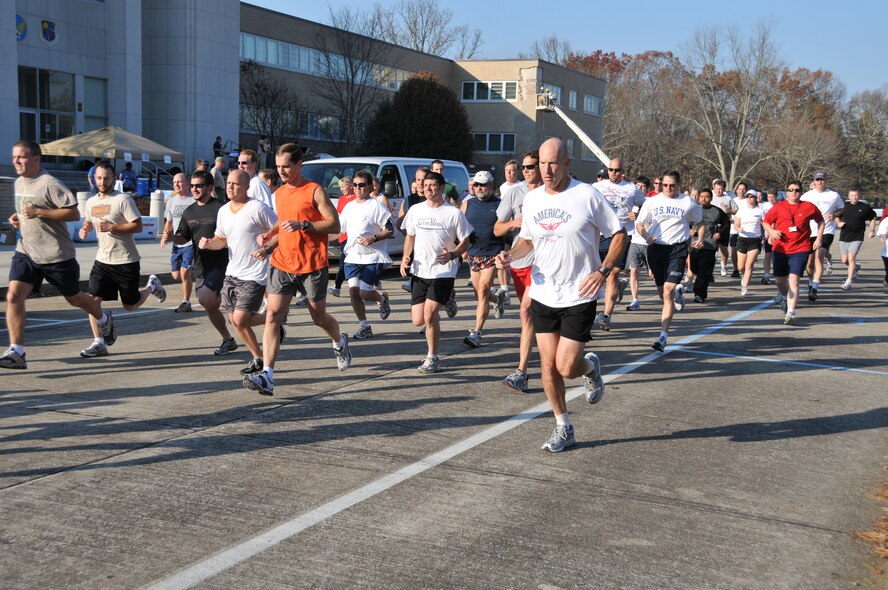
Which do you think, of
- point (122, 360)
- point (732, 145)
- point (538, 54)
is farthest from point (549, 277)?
point (538, 54)

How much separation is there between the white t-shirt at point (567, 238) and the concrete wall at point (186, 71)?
33.9 m

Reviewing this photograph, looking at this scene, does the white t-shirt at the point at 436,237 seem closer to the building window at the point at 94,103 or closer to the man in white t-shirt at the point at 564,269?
the man in white t-shirt at the point at 564,269

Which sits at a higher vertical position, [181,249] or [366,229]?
[366,229]

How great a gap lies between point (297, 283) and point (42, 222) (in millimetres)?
2604

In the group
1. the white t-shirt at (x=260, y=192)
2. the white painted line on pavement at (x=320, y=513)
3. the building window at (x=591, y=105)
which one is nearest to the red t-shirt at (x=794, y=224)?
the white painted line on pavement at (x=320, y=513)

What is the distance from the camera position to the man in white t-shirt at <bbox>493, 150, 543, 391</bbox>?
26.5ft

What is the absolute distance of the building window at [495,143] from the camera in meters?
63.6

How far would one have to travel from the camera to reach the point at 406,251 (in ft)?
30.3

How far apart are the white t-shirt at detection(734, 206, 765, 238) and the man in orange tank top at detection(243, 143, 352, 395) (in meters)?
11.6

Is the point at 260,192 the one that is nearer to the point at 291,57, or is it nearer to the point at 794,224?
the point at 794,224

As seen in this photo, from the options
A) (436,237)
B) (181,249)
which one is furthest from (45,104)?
(436,237)

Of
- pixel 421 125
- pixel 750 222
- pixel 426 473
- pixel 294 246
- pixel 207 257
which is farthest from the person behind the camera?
pixel 421 125

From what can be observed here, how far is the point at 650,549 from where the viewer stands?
4.50m

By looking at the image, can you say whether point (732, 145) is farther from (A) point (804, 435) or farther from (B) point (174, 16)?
(A) point (804, 435)
